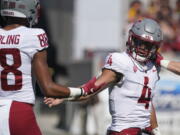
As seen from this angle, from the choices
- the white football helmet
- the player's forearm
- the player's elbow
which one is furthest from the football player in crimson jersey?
the white football helmet

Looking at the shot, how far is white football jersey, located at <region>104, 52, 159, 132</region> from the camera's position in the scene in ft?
23.0

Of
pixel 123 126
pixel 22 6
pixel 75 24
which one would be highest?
pixel 22 6

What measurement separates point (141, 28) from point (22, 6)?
3.95 feet

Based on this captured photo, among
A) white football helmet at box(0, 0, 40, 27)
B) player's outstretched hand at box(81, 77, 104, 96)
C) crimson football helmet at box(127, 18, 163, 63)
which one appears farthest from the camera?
crimson football helmet at box(127, 18, 163, 63)

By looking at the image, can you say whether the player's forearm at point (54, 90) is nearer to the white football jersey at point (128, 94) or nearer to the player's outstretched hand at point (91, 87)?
the player's outstretched hand at point (91, 87)

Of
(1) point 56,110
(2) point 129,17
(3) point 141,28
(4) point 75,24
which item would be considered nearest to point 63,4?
(4) point 75,24

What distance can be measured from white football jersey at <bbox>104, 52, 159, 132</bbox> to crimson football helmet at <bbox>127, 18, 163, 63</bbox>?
0.08 meters

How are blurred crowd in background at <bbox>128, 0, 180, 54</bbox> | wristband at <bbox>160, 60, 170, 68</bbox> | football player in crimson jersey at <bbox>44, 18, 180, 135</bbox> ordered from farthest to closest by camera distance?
blurred crowd in background at <bbox>128, 0, 180, 54</bbox> < wristband at <bbox>160, 60, 170, 68</bbox> < football player in crimson jersey at <bbox>44, 18, 180, 135</bbox>

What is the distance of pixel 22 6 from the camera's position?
21.3 ft

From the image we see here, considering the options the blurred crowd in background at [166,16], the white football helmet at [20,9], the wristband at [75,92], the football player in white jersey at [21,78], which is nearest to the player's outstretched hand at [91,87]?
the wristband at [75,92]

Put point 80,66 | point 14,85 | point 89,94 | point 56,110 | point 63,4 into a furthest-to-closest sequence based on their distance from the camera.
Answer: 1. point 63,4
2. point 56,110
3. point 80,66
4. point 89,94
5. point 14,85

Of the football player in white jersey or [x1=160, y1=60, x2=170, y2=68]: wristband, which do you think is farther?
[x1=160, y1=60, x2=170, y2=68]: wristband

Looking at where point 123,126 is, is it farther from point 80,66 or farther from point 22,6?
point 80,66

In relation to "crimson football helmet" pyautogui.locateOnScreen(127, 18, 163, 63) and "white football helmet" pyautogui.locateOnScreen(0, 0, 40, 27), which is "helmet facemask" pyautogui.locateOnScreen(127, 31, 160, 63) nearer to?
"crimson football helmet" pyautogui.locateOnScreen(127, 18, 163, 63)
